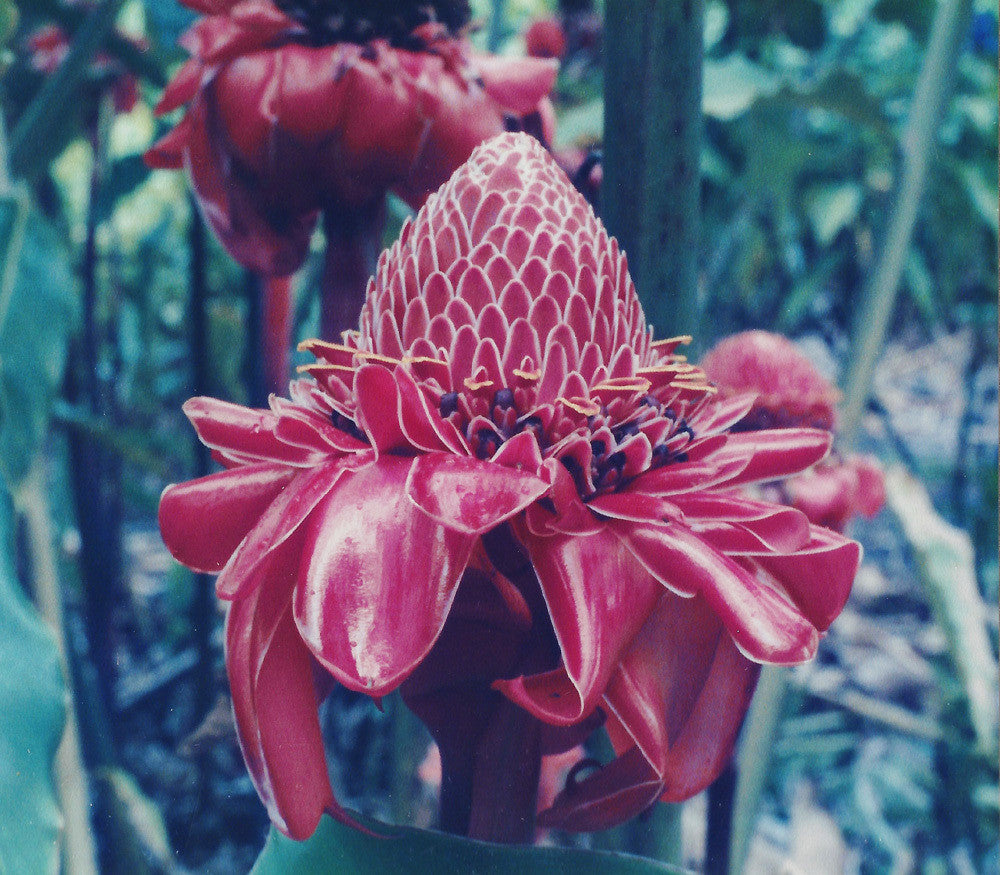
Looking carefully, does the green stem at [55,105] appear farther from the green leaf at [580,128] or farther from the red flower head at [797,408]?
the red flower head at [797,408]

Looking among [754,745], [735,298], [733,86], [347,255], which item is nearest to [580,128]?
[733,86]

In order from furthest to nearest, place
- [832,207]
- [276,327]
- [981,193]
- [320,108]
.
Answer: [832,207] → [981,193] → [276,327] → [320,108]

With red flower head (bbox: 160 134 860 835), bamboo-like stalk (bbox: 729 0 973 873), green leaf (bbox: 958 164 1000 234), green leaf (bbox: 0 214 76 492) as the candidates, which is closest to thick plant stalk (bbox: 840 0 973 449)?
bamboo-like stalk (bbox: 729 0 973 873)

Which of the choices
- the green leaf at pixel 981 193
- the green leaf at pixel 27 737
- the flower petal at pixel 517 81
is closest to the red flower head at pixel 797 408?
the flower petal at pixel 517 81

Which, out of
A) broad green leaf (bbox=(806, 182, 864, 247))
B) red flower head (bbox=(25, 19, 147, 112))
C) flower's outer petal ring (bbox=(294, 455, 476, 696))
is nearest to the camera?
flower's outer petal ring (bbox=(294, 455, 476, 696))

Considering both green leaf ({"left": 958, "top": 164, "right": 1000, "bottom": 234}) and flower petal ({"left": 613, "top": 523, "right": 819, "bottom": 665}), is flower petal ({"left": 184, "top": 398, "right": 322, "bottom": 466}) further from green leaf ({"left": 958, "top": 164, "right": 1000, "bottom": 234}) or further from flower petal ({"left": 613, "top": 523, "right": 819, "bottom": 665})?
green leaf ({"left": 958, "top": 164, "right": 1000, "bottom": 234})

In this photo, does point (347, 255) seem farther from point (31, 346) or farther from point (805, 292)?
point (805, 292)
